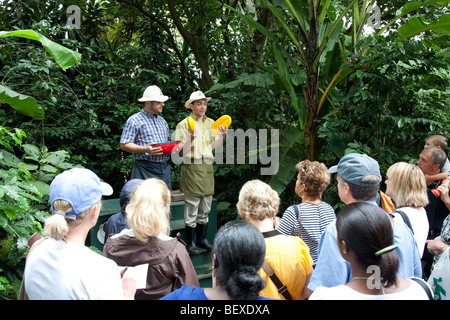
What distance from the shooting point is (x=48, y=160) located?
3.64 metres

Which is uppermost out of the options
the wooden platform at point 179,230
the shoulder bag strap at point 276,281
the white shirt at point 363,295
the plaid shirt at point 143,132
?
the plaid shirt at point 143,132

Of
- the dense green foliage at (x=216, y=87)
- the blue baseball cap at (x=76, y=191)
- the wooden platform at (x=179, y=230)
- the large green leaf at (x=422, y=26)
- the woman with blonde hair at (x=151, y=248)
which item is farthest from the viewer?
the large green leaf at (x=422, y=26)

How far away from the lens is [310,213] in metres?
2.62

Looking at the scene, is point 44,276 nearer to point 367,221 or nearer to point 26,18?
point 367,221

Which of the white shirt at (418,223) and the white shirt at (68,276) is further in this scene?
the white shirt at (418,223)

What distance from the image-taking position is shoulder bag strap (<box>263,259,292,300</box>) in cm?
205

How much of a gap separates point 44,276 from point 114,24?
6820 millimetres

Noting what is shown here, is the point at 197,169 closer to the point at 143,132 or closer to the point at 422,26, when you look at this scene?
the point at 143,132

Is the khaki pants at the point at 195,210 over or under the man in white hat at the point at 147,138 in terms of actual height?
under

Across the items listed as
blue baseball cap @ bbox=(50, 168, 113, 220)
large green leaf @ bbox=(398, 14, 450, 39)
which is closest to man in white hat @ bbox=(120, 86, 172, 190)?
blue baseball cap @ bbox=(50, 168, 113, 220)

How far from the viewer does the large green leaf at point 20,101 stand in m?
3.33

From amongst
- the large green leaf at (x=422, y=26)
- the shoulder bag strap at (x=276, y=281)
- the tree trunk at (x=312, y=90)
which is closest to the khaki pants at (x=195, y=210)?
the tree trunk at (x=312, y=90)

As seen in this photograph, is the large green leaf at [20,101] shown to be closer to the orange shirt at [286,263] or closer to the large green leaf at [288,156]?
the orange shirt at [286,263]

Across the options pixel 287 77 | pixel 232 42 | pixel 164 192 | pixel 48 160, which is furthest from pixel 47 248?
pixel 232 42
